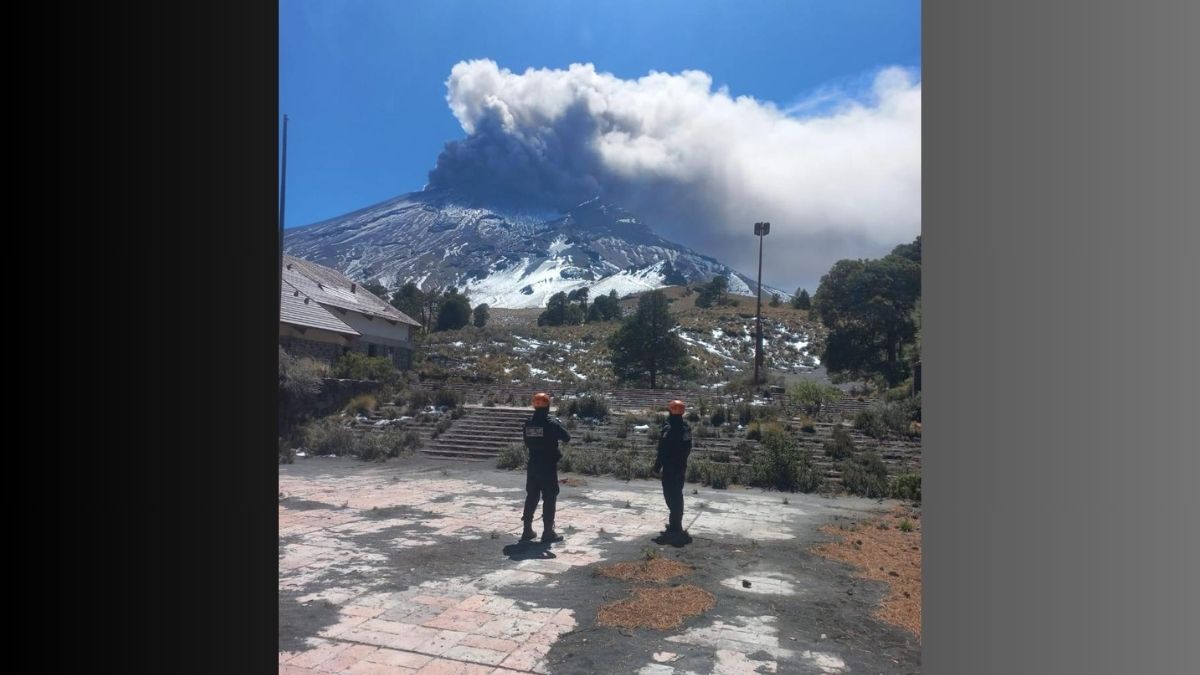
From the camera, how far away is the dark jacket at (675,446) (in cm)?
791

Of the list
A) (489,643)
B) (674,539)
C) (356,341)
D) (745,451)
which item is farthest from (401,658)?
(356,341)

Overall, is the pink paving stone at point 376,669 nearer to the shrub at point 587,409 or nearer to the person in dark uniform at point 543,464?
the person in dark uniform at point 543,464

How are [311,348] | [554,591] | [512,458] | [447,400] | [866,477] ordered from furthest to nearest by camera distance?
[311,348], [447,400], [512,458], [866,477], [554,591]

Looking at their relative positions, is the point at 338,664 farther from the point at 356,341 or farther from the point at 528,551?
the point at 356,341

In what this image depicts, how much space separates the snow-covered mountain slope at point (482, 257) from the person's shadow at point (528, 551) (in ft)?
380

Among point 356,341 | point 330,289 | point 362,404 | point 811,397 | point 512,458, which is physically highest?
point 330,289

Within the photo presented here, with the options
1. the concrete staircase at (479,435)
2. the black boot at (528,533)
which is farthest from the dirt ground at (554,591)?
the concrete staircase at (479,435)

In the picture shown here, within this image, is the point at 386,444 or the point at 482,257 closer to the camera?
the point at 386,444

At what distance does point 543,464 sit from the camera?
7805 millimetres

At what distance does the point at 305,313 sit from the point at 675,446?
73.0 feet
